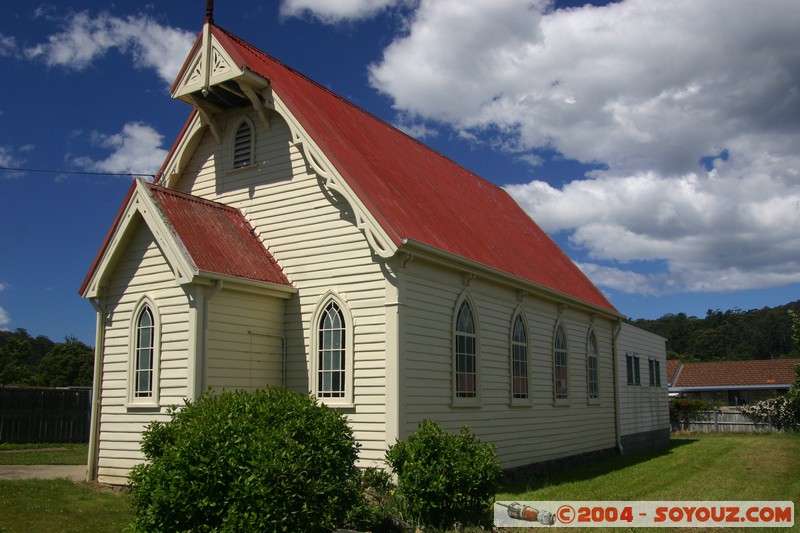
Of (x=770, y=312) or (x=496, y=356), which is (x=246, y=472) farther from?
(x=770, y=312)

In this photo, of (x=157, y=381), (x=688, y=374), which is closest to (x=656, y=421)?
(x=157, y=381)

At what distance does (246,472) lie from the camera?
31.3 ft

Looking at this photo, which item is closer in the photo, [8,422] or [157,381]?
[157,381]

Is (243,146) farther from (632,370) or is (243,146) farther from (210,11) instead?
(632,370)

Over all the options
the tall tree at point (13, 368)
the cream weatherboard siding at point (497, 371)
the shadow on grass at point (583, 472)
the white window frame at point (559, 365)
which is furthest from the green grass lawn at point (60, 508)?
the tall tree at point (13, 368)

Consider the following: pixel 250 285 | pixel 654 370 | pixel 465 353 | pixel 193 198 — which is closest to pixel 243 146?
pixel 193 198

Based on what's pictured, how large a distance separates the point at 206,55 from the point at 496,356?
9.37 m

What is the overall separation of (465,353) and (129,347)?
22.6 ft

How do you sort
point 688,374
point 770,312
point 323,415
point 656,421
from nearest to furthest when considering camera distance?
point 323,415, point 656,421, point 688,374, point 770,312

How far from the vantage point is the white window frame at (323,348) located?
14.4 metres

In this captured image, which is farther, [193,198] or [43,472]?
[43,472]

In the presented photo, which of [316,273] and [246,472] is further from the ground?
[316,273]

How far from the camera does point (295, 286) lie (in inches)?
614

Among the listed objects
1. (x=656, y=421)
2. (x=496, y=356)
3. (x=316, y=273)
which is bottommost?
(x=656, y=421)
